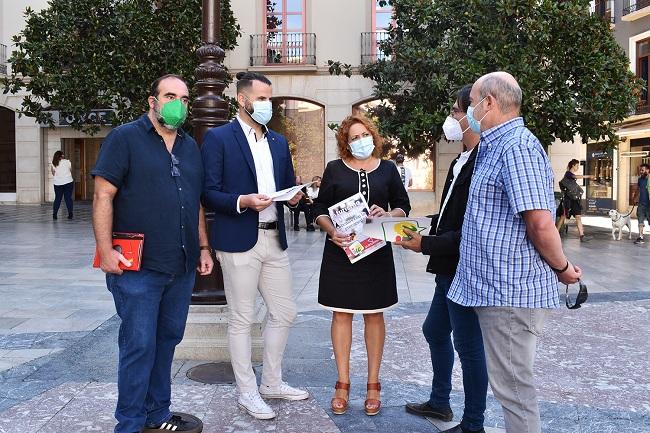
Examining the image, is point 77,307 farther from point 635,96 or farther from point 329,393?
point 635,96

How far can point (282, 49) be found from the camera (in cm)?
2184

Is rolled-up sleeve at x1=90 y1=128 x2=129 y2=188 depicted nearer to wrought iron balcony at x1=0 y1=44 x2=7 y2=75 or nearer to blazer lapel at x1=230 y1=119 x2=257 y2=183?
blazer lapel at x1=230 y1=119 x2=257 y2=183

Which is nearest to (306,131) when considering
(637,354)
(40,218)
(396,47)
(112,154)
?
(396,47)

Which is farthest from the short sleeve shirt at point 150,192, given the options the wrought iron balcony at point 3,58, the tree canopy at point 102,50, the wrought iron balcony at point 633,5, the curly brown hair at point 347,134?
the wrought iron balcony at point 633,5

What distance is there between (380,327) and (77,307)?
403 cm

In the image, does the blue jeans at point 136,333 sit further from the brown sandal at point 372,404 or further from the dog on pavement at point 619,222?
the dog on pavement at point 619,222

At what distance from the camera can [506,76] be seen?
278cm

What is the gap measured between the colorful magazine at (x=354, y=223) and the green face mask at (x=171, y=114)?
3.50ft

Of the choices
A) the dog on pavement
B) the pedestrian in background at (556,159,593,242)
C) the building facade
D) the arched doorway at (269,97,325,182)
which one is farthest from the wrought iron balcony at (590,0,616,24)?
the dog on pavement

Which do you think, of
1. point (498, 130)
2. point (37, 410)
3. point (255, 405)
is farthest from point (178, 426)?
point (498, 130)

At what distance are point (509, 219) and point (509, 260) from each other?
6.7 inches

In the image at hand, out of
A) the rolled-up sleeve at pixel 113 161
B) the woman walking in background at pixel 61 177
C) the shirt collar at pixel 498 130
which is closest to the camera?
the shirt collar at pixel 498 130

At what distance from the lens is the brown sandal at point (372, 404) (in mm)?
3922

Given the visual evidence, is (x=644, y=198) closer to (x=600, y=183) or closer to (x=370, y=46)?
(x=370, y=46)
